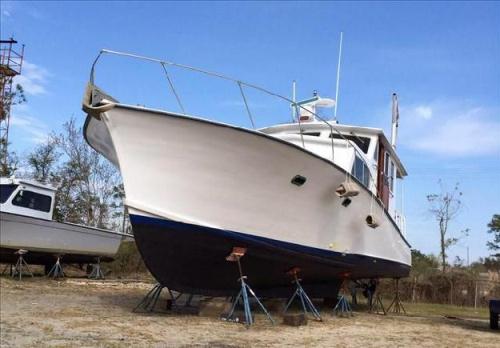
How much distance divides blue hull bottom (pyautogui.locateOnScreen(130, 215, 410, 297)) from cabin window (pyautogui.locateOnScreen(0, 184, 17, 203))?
8.48 metres

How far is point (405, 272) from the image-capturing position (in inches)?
538

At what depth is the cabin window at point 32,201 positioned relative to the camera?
15.3 meters

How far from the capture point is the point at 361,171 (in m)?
9.99

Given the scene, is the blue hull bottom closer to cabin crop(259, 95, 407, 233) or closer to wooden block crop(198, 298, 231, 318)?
wooden block crop(198, 298, 231, 318)

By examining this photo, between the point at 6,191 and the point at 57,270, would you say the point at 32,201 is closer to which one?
the point at 6,191

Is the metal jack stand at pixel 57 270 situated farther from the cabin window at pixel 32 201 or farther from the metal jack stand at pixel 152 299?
the metal jack stand at pixel 152 299

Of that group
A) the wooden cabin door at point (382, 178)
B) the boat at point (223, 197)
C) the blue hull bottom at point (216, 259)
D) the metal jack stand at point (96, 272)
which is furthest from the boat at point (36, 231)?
the wooden cabin door at point (382, 178)

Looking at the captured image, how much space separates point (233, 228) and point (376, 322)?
3.93 m

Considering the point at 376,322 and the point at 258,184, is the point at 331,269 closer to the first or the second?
the point at 376,322

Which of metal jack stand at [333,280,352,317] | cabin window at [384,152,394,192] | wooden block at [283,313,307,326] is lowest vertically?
wooden block at [283,313,307,326]

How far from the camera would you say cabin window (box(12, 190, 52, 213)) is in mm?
15273

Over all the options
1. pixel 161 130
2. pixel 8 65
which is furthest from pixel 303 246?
pixel 8 65

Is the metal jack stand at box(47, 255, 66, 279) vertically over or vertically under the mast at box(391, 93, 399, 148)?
under

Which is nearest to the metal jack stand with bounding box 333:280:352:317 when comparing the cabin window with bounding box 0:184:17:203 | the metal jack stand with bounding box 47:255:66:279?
the metal jack stand with bounding box 47:255:66:279
